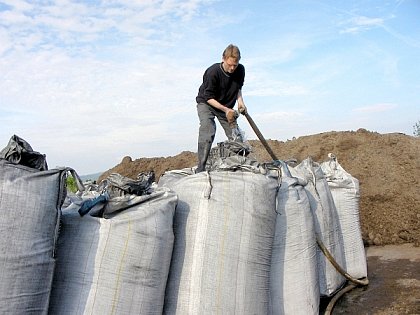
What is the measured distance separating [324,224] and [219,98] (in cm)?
135

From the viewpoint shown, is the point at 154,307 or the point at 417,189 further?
the point at 417,189

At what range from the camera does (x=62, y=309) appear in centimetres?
204

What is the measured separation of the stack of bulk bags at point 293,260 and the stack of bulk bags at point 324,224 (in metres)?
0.31

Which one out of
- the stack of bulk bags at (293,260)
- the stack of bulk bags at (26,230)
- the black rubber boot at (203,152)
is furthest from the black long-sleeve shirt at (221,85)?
the stack of bulk bags at (26,230)

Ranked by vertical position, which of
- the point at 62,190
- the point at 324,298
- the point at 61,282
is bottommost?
the point at 324,298

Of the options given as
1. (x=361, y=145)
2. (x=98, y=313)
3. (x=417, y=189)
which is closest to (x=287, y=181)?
(x=98, y=313)

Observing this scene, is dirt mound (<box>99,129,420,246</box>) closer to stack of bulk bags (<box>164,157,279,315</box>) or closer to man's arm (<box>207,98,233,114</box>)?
man's arm (<box>207,98,233,114</box>)

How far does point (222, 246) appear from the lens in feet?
7.59

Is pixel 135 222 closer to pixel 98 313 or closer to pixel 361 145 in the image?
pixel 98 313

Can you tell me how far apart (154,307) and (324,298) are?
1.44 m

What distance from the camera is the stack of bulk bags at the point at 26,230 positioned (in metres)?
1.80

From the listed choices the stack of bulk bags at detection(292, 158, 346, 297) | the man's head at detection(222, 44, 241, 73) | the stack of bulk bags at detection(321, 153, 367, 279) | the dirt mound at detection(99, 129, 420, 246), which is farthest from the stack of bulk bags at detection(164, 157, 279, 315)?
the dirt mound at detection(99, 129, 420, 246)

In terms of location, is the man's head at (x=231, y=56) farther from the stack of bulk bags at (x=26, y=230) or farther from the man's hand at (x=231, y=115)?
the stack of bulk bags at (x=26, y=230)

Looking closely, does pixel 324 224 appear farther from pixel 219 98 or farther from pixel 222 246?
pixel 219 98
